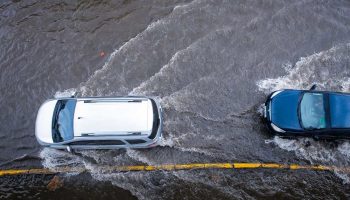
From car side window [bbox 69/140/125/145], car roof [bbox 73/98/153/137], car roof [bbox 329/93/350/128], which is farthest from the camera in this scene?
car roof [bbox 329/93/350/128]

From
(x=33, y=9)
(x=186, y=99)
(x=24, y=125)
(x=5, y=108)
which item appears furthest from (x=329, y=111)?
(x=33, y=9)

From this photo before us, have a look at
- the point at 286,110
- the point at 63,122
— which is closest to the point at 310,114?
the point at 286,110

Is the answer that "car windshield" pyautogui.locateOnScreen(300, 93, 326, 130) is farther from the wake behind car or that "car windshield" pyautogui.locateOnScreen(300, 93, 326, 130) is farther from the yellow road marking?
the wake behind car

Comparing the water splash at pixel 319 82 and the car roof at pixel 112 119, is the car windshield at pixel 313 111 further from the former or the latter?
the car roof at pixel 112 119

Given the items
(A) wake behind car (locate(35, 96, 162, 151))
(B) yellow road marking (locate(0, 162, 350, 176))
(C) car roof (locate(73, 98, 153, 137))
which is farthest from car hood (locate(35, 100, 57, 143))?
(B) yellow road marking (locate(0, 162, 350, 176))

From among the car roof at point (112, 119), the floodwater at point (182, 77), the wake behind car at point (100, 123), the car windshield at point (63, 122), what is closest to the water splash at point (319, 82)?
the floodwater at point (182, 77)

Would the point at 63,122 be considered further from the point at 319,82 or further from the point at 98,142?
the point at 319,82
